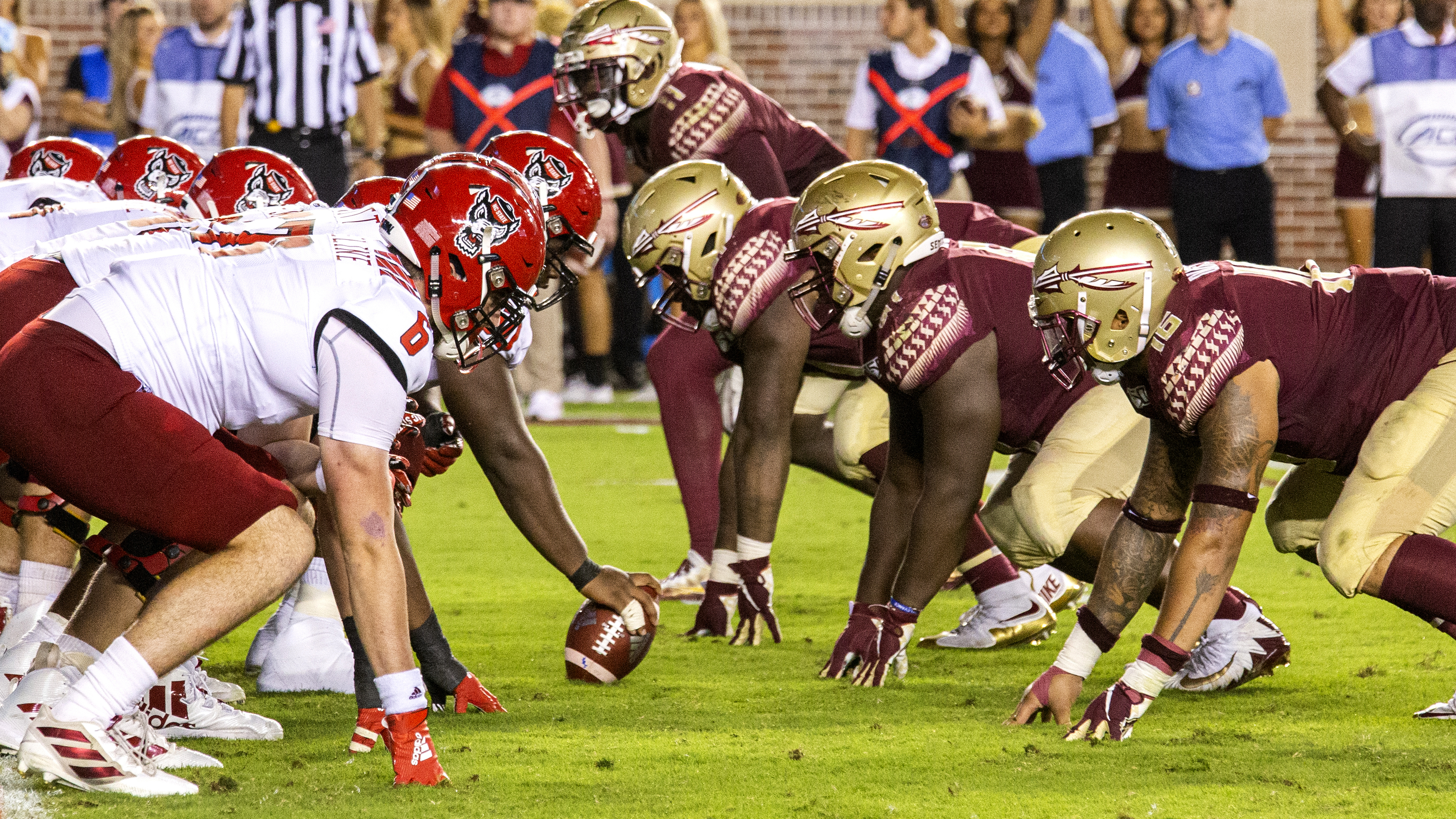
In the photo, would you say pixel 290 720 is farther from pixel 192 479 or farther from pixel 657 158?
pixel 657 158

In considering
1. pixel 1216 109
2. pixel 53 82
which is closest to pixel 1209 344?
pixel 1216 109

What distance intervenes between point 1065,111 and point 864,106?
1.59 m

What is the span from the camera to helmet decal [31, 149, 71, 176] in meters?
6.40

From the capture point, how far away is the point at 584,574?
4.88 m

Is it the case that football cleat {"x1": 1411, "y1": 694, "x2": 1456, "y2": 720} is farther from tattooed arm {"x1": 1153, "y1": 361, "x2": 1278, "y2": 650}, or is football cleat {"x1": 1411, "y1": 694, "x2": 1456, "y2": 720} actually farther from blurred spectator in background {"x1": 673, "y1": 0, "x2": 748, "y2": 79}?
blurred spectator in background {"x1": 673, "y1": 0, "x2": 748, "y2": 79}

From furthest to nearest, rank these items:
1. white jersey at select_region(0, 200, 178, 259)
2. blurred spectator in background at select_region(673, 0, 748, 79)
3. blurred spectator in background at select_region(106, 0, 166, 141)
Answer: blurred spectator in background at select_region(106, 0, 166, 141) < blurred spectator in background at select_region(673, 0, 748, 79) < white jersey at select_region(0, 200, 178, 259)

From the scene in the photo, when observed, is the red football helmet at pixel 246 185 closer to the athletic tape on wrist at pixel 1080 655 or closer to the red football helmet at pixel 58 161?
the red football helmet at pixel 58 161

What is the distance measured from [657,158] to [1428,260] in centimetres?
607

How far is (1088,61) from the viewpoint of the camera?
11.5 metres

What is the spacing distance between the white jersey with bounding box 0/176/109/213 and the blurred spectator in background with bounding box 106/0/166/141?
6.00m

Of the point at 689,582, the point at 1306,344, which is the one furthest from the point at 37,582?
the point at 1306,344

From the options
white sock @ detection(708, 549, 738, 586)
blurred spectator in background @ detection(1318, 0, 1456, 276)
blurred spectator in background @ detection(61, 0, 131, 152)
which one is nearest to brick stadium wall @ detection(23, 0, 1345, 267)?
blurred spectator in background @ detection(61, 0, 131, 152)

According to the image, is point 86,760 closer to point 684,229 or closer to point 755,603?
point 755,603

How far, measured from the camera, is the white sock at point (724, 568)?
18.9 ft
